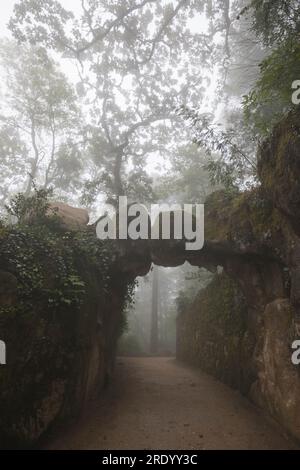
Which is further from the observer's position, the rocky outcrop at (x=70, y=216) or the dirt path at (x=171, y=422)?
the rocky outcrop at (x=70, y=216)

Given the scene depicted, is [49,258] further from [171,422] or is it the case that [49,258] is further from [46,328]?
[171,422]

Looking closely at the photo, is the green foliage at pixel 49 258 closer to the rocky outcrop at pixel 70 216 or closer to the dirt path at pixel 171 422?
the rocky outcrop at pixel 70 216

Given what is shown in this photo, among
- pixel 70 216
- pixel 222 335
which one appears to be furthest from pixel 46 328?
pixel 222 335

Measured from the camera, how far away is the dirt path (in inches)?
220

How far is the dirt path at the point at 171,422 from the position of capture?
18.3 feet

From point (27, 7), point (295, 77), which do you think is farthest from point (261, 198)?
point (27, 7)

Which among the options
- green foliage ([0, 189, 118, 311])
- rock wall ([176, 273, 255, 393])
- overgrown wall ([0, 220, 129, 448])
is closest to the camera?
overgrown wall ([0, 220, 129, 448])

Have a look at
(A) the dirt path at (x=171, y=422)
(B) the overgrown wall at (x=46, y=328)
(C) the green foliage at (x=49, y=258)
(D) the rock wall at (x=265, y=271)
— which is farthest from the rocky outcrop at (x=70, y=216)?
(A) the dirt path at (x=171, y=422)

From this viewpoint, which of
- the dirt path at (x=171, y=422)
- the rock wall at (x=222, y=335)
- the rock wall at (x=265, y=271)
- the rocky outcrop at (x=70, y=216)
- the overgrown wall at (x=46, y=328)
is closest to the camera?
the overgrown wall at (x=46, y=328)

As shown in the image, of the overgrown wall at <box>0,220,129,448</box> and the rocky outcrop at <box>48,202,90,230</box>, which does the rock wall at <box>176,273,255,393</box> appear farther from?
the rocky outcrop at <box>48,202,90,230</box>

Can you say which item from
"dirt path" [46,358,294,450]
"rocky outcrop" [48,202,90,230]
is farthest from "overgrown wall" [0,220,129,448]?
"rocky outcrop" [48,202,90,230]

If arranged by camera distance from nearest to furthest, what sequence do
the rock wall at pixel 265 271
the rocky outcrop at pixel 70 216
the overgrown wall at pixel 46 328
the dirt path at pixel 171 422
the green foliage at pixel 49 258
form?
the overgrown wall at pixel 46 328, the dirt path at pixel 171 422, the rock wall at pixel 265 271, the green foliage at pixel 49 258, the rocky outcrop at pixel 70 216
